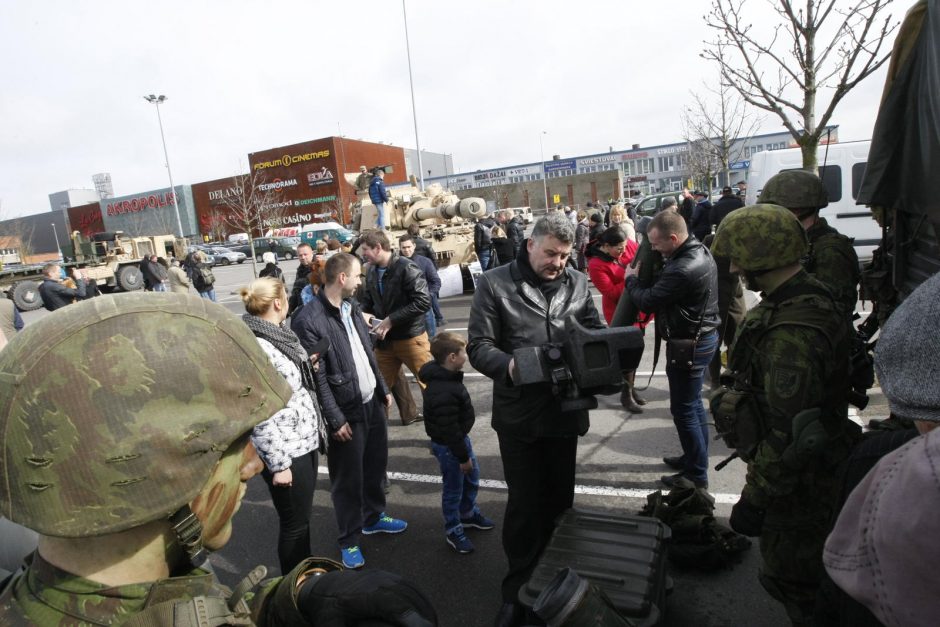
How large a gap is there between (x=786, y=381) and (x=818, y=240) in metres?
2.18

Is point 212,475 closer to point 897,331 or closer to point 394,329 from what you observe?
point 897,331

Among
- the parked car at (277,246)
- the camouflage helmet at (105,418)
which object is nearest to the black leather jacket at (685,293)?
the camouflage helmet at (105,418)

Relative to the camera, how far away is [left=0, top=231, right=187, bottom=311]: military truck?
2059 cm

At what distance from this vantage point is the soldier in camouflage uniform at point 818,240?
3.66 metres

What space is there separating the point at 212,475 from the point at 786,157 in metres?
12.2

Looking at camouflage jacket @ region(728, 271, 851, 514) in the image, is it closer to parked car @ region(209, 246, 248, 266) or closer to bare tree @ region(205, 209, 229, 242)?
parked car @ region(209, 246, 248, 266)

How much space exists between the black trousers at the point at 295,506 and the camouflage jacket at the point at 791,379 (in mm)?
2131

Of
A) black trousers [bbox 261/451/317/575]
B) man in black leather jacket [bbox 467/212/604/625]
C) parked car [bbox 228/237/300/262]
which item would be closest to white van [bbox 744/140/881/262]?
man in black leather jacket [bbox 467/212/604/625]

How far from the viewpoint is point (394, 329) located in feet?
16.6

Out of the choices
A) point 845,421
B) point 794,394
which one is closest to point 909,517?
point 794,394

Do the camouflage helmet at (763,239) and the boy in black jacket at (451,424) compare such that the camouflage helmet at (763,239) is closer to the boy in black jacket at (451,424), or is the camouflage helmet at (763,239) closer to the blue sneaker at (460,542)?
the boy in black jacket at (451,424)

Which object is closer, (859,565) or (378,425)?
(859,565)

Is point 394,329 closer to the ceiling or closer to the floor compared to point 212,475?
closer to the floor

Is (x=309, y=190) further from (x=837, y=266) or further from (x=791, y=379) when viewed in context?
(x=791, y=379)
